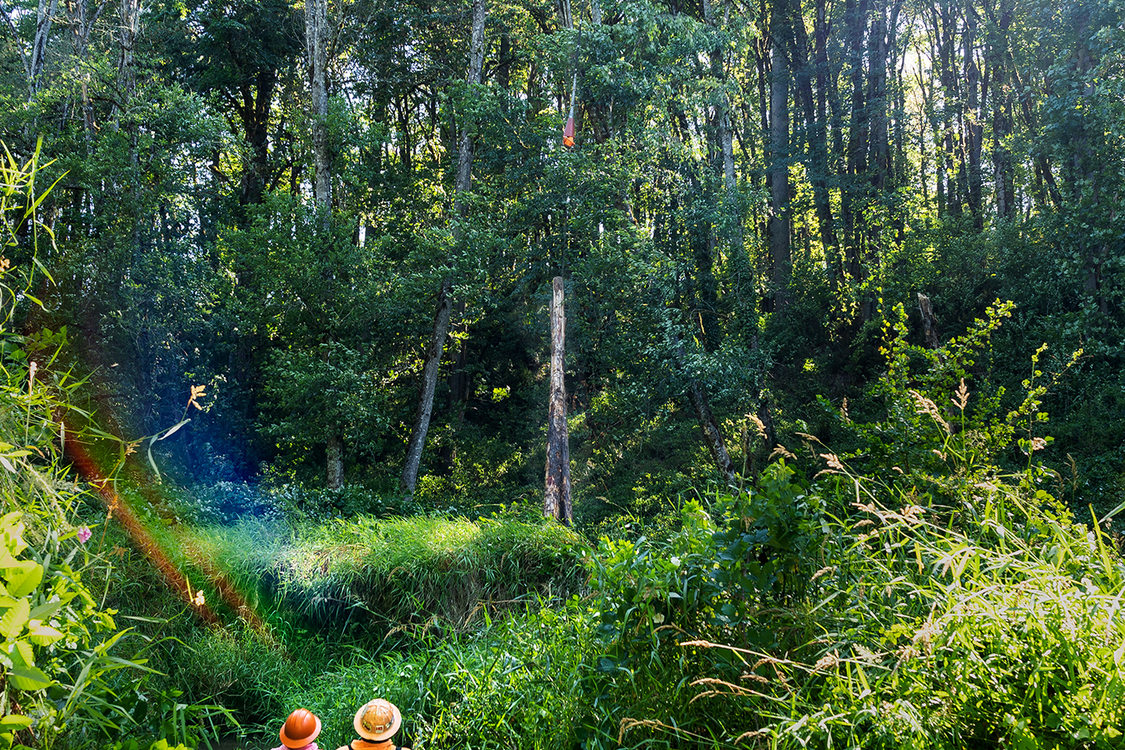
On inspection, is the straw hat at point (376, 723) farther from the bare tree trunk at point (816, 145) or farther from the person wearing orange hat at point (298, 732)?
the bare tree trunk at point (816, 145)

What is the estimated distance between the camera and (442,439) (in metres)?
15.1

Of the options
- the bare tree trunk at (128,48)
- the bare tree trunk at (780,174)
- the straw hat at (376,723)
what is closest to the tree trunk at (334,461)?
the bare tree trunk at (128,48)

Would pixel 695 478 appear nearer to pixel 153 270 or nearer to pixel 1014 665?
pixel 153 270

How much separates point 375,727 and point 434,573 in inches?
140

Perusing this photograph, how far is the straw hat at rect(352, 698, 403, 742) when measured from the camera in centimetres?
212

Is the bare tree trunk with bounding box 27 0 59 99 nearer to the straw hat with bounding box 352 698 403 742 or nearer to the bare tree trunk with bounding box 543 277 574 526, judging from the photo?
the bare tree trunk with bounding box 543 277 574 526

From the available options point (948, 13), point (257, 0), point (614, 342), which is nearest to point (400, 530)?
point (614, 342)

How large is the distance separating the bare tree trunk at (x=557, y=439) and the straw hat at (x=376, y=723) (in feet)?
19.9

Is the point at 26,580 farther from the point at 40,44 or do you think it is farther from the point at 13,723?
the point at 40,44

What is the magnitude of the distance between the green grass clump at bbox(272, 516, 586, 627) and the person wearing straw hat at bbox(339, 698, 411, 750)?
308 cm

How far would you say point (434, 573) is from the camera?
18.5 feet

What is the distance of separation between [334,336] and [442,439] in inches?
155

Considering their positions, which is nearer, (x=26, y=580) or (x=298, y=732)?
(x=26, y=580)

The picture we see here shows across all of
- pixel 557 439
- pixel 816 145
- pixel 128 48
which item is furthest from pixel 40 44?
pixel 816 145
